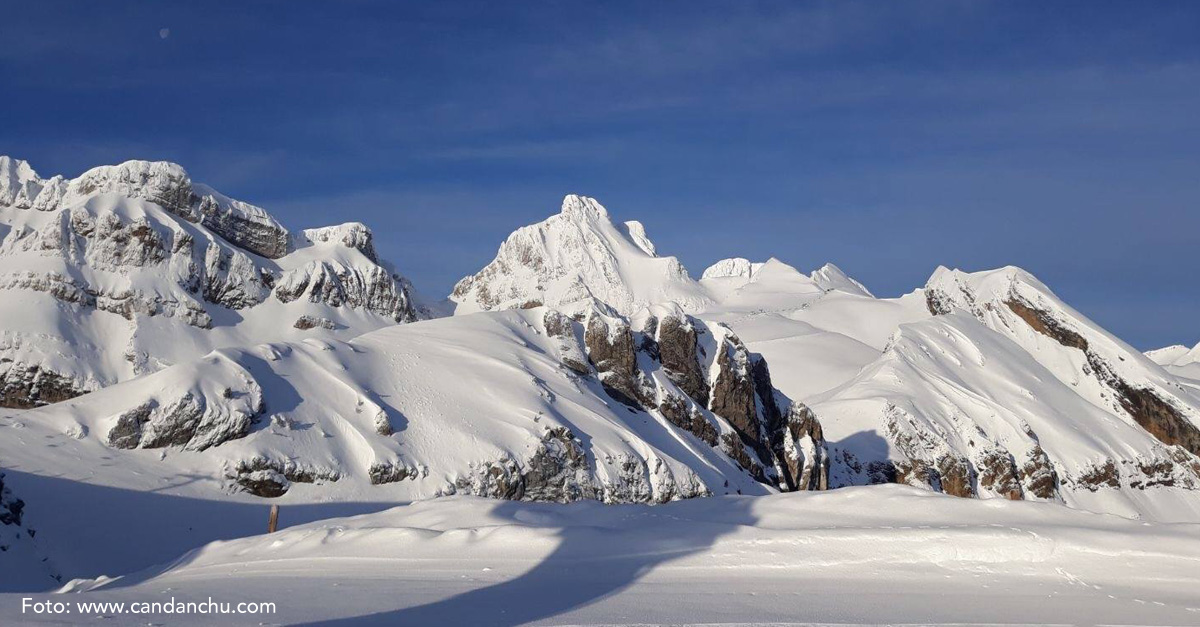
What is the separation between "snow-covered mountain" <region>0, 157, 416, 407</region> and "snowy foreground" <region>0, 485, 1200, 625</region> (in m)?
51.6

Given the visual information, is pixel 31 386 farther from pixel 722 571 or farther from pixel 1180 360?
pixel 1180 360

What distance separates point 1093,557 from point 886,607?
3.43 metres

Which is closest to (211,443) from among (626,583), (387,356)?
(387,356)

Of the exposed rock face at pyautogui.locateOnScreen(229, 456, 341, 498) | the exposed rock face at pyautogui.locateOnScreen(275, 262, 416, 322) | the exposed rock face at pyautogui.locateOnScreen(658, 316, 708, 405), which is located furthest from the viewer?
the exposed rock face at pyautogui.locateOnScreen(275, 262, 416, 322)

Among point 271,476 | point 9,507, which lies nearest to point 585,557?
point 9,507

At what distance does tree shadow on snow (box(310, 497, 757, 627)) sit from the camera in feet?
33.2

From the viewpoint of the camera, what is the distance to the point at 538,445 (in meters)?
37.3

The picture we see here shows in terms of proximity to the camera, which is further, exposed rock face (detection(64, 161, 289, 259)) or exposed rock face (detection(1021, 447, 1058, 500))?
exposed rock face (detection(64, 161, 289, 259))

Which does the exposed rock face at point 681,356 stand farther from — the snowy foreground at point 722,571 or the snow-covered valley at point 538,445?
the snowy foreground at point 722,571

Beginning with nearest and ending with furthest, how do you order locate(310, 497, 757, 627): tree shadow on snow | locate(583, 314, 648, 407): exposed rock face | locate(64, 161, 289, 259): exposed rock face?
locate(310, 497, 757, 627): tree shadow on snow → locate(583, 314, 648, 407): exposed rock face → locate(64, 161, 289, 259): exposed rock face

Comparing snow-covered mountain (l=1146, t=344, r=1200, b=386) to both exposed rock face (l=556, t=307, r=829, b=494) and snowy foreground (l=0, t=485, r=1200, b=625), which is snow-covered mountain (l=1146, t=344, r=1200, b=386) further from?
snowy foreground (l=0, t=485, r=1200, b=625)

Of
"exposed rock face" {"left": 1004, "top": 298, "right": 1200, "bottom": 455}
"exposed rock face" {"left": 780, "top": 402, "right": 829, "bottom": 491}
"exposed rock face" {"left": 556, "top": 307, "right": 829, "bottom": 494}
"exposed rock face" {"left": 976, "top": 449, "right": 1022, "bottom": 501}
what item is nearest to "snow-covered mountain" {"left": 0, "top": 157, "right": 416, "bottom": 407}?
"exposed rock face" {"left": 556, "top": 307, "right": 829, "bottom": 494}

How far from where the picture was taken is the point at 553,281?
15475 cm

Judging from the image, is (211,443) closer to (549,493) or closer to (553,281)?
(549,493)
